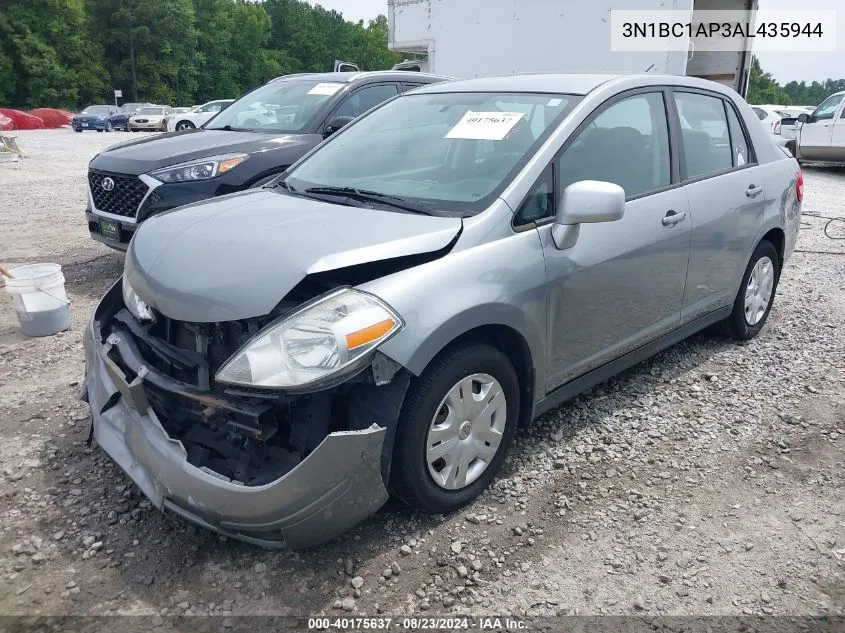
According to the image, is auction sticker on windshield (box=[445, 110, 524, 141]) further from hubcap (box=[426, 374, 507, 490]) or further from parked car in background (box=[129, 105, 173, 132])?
parked car in background (box=[129, 105, 173, 132])

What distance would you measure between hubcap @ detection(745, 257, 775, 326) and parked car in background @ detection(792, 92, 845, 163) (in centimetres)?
1153

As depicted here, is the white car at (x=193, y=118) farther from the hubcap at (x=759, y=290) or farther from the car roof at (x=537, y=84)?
the hubcap at (x=759, y=290)

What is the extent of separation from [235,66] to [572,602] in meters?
70.1

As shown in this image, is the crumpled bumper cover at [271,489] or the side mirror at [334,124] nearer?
the crumpled bumper cover at [271,489]

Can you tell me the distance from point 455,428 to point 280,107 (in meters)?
4.94

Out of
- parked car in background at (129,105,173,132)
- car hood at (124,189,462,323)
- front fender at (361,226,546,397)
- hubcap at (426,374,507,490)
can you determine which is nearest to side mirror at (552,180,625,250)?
front fender at (361,226,546,397)

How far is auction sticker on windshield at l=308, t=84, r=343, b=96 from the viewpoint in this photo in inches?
258

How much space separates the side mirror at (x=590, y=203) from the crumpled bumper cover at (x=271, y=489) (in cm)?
125

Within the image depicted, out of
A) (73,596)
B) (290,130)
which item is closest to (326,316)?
(73,596)

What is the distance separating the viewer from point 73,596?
2.42m

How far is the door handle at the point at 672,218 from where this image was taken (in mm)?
3620

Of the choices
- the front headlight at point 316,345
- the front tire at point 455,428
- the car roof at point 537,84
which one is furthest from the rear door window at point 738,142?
the front headlight at point 316,345

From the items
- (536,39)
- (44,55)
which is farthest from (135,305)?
(44,55)

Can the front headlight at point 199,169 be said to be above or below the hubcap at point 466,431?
above
